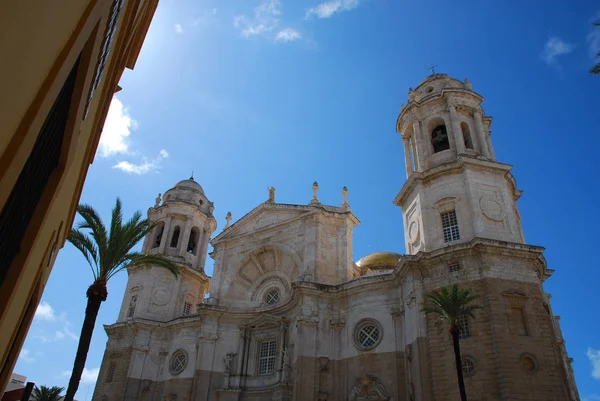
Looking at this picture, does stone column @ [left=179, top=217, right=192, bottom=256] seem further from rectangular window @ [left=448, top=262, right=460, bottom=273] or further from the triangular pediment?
rectangular window @ [left=448, top=262, right=460, bottom=273]

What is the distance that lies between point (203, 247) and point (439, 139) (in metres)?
21.2

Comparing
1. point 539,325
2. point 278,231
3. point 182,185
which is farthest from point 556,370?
point 182,185

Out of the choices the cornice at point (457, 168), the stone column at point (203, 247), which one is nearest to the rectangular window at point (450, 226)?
the cornice at point (457, 168)

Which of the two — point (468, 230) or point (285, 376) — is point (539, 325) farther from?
point (285, 376)

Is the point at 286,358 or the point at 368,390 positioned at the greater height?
the point at 286,358

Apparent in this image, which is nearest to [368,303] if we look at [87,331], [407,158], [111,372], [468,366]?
[468,366]

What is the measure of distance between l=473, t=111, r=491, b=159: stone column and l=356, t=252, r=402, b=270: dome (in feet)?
37.9

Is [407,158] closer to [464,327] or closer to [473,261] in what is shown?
[473,261]

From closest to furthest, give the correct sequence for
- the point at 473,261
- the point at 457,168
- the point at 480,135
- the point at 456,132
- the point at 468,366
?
the point at 468,366, the point at 473,261, the point at 457,168, the point at 456,132, the point at 480,135

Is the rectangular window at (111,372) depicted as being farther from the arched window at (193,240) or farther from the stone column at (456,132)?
the stone column at (456,132)

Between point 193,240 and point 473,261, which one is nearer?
point 473,261

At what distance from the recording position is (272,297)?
101 ft

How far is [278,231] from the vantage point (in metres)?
31.2

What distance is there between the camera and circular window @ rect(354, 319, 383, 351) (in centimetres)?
2348
